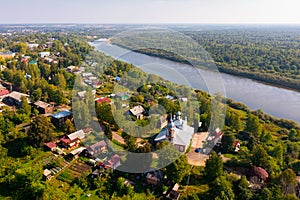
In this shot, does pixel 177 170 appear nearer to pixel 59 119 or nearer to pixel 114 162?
pixel 114 162

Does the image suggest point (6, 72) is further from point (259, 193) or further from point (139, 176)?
point (259, 193)

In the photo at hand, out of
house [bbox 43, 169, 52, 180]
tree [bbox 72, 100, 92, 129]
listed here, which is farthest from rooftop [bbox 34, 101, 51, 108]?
house [bbox 43, 169, 52, 180]

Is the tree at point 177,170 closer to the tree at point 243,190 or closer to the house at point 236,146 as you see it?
the tree at point 243,190

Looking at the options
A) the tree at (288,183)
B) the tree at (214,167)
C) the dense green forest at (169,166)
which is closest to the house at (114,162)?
the dense green forest at (169,166)

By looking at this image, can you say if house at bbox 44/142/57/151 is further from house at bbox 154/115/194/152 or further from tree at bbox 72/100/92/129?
house at bbox 154/115/194/152

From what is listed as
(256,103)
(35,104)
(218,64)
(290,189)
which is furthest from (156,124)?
(218,64)
